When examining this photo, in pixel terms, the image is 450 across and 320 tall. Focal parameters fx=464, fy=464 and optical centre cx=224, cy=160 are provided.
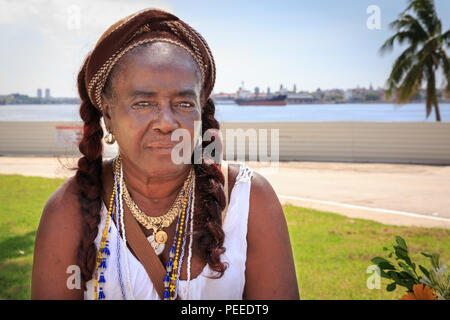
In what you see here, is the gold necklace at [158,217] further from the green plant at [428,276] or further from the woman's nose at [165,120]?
the green plant at [428,276]

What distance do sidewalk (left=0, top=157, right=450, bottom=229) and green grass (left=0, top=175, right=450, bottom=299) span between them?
0.79 m

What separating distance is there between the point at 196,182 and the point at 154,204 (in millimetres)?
213

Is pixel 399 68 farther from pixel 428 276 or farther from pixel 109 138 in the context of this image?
pixel 428 276

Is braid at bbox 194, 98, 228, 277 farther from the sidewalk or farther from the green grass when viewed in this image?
the sidewalk

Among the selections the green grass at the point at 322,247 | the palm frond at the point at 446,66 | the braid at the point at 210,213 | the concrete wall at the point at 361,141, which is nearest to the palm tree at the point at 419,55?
the palm frond at the point at 446,66

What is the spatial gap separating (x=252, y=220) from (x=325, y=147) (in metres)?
17.5

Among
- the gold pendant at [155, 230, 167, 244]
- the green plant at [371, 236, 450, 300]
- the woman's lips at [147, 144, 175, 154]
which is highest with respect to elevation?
the woman's lips at [147, 144, 175, 154]

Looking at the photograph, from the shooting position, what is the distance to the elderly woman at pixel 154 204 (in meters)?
1.80

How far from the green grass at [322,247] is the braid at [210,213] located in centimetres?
293

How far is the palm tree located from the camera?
77.7 ft

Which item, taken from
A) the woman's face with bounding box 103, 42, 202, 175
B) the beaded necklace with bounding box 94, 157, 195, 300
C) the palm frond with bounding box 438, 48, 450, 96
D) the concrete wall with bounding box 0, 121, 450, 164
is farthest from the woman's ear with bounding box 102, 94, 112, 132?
the palm frond with bounding box 438, 48, 450, 96

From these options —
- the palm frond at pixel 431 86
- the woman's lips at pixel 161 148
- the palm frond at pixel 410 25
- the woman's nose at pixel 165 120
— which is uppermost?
the palm frond at pixel 410 25
